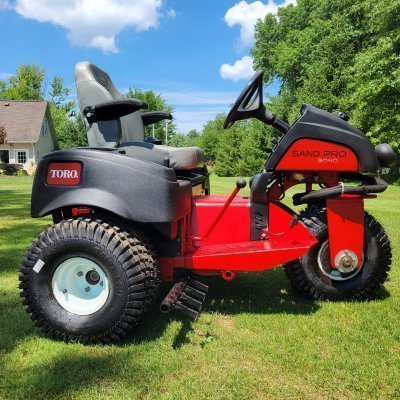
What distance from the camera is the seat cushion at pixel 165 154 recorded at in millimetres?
2789

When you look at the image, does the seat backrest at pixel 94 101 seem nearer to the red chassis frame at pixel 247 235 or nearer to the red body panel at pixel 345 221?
the red chassis frame at pixel 247 235

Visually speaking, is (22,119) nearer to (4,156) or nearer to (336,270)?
(4,156)

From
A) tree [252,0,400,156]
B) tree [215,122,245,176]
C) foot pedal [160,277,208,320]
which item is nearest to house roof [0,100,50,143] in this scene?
tree [215,122,245,176]

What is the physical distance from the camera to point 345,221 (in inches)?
114

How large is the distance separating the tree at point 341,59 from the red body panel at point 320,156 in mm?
15668

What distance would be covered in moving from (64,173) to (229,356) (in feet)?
4.55

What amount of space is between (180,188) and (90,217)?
56 cm

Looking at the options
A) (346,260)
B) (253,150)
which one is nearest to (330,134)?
(346,260)

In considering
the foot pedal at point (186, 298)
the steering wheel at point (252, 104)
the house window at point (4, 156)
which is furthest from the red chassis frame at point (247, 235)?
the house window at point (4, 156)

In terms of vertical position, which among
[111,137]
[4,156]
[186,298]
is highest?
[111,137]

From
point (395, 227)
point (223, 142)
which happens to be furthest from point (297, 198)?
point (223, 142)

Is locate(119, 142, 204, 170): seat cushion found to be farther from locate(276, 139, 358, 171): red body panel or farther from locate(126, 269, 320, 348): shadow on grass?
locate(126, 269, 320, 348): shadow on grass

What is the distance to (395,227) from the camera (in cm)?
650

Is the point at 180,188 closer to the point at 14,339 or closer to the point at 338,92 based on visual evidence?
the point at 14,339
